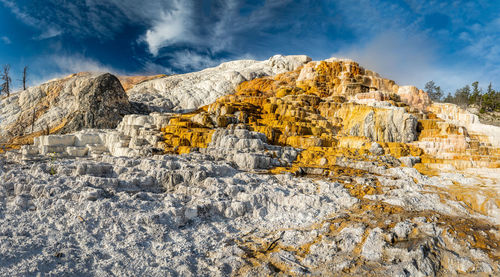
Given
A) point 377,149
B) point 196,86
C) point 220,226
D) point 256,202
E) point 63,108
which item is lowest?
Answer: point 220,226

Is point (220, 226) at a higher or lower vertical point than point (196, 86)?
lower

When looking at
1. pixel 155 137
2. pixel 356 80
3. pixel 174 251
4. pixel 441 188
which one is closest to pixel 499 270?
pixel 441 188

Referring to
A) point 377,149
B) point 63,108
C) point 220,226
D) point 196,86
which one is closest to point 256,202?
point 220,226

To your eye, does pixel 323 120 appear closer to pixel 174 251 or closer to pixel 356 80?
pixel 356 80

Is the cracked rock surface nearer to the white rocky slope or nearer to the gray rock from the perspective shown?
the gray rock

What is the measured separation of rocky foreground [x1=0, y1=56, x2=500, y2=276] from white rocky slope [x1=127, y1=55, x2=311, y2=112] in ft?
46.4

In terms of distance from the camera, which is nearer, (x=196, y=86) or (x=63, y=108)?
(x=63, y=108)

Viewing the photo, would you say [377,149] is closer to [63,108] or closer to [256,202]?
[256,202]

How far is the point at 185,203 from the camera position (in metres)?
8.52

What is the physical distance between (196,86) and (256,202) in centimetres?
3166

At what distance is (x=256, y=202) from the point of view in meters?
8.78

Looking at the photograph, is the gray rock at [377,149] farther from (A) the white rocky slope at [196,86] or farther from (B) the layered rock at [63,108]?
(A) the white rocky slope at [196,86]

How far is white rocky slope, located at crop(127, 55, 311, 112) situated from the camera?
33750 millimetres

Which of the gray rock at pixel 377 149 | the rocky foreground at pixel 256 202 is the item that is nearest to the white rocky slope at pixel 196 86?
the rocky foreground at pixel 256 202
